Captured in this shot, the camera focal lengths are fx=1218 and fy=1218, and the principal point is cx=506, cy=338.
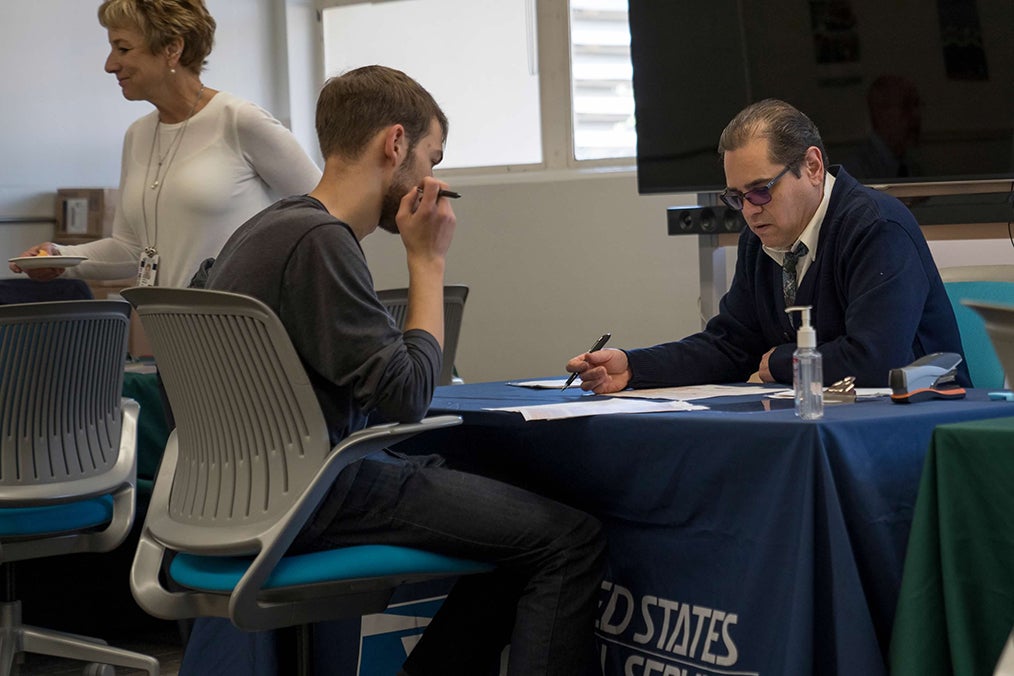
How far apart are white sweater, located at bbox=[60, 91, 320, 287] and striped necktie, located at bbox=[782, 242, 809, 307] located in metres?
1.11

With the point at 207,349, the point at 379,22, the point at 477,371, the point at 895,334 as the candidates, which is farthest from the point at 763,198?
the point at 379,22

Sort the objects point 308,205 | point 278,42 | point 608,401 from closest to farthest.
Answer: point 308,205, point 608,401, point 278,42

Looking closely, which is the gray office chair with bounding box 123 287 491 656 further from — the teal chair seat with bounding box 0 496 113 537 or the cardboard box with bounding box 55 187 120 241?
the cardboard box with bounding box 55 187 120 241

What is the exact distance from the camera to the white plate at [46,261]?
2709 millimetres

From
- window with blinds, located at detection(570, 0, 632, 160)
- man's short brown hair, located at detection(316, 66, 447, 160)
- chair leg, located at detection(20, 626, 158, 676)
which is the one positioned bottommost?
chair leg, located at detection(20, 626, 158, 676)

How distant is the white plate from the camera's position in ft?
8.89

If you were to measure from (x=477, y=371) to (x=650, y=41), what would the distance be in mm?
1680

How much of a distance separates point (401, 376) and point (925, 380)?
2.54ft

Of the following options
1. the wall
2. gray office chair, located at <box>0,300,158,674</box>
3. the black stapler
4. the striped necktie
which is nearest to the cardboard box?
the wall

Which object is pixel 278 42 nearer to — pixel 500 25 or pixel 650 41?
pixel 500 25

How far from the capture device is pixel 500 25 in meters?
5.35

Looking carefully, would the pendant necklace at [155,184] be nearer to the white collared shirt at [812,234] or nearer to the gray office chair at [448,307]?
the gray office chair at [448,307]

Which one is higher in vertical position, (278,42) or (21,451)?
(278,42)

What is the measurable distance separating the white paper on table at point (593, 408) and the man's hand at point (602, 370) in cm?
28
